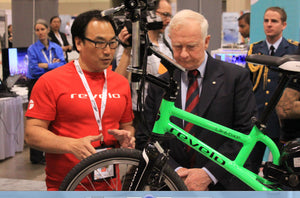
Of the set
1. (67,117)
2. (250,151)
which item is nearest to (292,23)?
(250,151)

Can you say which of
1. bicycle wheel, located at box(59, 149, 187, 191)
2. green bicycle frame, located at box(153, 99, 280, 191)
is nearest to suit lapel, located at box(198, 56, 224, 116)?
green bicycle frame, located at box(153, 99, 280, 191)

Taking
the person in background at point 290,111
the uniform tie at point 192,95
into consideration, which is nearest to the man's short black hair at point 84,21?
the uniform tie at point 192,95

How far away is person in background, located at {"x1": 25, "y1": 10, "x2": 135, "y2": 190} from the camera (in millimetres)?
1513

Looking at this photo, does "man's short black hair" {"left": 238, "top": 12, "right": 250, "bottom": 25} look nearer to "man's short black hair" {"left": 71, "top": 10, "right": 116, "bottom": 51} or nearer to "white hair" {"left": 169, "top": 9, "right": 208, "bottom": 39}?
"white hair" {"left": 169, "top": 9, "right": 208, "bottom": 39}

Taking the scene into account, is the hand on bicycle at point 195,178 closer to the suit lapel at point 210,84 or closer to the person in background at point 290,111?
the suit lapel at point 210,84

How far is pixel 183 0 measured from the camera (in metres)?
5.02

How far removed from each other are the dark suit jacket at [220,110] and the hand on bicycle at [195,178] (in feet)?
0.13

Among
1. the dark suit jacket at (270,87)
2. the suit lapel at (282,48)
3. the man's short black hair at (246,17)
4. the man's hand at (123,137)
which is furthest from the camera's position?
the man's short black hair at (246,17)

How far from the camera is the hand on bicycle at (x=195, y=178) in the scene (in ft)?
5.13

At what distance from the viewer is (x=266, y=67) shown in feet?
11.1

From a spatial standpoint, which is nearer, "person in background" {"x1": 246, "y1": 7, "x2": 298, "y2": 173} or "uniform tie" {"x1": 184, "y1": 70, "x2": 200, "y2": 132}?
"uniform tie" {"x1": 184, "y1": 70, "x2": 200, "y2": 132}

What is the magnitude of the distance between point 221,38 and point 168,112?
4271 mm

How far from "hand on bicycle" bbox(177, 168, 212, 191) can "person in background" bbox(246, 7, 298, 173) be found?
1.78 m

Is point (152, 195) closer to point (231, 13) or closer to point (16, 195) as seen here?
point (16, 195)
